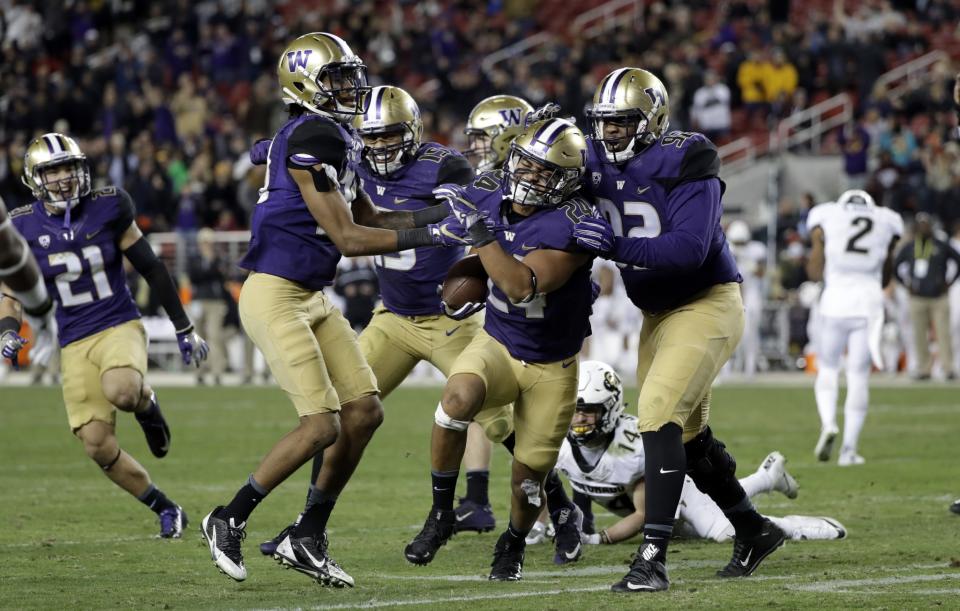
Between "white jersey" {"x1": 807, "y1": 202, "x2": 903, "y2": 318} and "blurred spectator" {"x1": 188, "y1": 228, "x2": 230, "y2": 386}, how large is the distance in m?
8.91

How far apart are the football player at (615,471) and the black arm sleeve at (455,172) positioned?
110 centimetres

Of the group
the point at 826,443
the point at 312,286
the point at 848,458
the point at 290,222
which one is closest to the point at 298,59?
the point at 290,222

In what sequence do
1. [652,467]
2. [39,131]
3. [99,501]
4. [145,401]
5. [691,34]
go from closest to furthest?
1. [652,467]
2. [145,401]
3. [99,501]
4. [39,131]
5. [691,34]

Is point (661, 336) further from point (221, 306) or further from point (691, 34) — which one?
point (691, 34)

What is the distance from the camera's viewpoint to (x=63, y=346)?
722 centimetres

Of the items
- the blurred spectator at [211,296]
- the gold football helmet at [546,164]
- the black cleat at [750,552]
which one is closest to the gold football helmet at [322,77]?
the gold football helmet at [546,164]

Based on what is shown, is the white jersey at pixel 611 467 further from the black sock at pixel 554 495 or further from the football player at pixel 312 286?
the football player at pixel 312 286

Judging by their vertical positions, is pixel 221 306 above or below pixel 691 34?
below

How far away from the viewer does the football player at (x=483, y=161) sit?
23.6 ft

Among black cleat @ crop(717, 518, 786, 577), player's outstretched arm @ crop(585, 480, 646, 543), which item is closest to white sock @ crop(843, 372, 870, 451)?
player's outstretched arm @ crop(585, 480, 646, 543)

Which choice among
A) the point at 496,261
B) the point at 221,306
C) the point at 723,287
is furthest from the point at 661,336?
the point at 221,306

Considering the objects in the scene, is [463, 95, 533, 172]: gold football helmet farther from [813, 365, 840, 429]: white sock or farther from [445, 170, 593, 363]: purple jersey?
[813, 365, 840, 429]: white sock

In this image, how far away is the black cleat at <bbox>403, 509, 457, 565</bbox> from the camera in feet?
18.7

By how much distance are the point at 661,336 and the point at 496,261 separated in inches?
28.4
